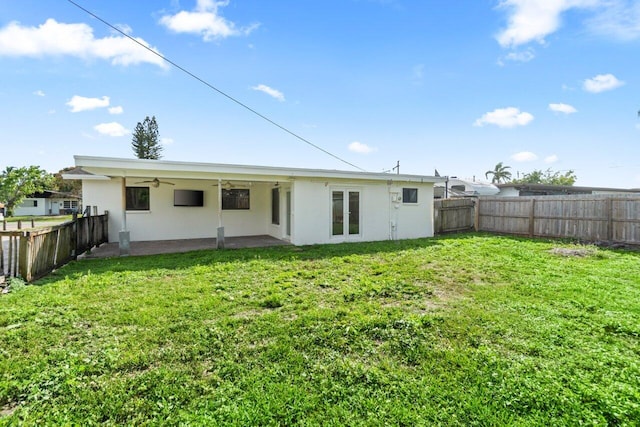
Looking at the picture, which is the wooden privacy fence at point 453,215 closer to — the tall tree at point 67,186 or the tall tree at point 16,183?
the tall tree at point 16,183

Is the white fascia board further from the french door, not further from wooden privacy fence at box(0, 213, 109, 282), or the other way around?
the french door

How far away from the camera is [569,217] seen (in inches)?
423

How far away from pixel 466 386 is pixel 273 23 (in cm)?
1122

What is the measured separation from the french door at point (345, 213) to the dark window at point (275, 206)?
2.20m

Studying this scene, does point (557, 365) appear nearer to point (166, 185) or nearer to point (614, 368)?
point (614, 368)

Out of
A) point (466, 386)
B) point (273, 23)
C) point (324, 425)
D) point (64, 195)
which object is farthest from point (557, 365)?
point (64, 195)

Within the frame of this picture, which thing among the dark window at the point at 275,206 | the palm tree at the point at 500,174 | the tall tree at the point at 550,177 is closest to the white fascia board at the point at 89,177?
the dark window at the point at 275,206

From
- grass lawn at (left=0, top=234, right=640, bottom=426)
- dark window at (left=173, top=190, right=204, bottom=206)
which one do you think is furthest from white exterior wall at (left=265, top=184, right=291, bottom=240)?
grass lawn at (left=0, top=234, right=640, bottom=426)

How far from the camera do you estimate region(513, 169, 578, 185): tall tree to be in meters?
40.4

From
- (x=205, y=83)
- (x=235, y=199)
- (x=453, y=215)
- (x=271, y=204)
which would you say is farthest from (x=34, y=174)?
(x=453, y=215)

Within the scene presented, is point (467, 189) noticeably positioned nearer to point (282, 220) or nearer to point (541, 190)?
point (541, 190)

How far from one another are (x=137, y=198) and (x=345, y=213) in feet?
23.6

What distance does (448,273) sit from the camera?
19.9 feet

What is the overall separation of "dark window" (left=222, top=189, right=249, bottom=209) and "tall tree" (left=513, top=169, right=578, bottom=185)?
42.8 m
